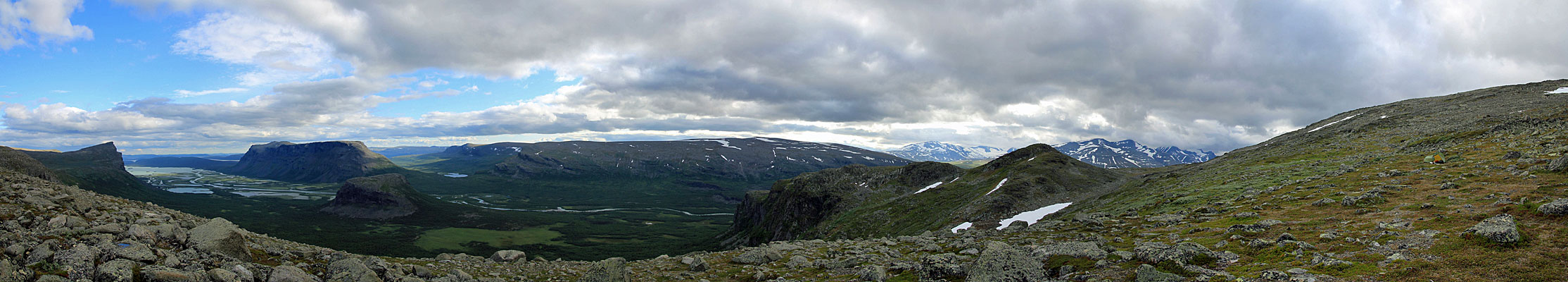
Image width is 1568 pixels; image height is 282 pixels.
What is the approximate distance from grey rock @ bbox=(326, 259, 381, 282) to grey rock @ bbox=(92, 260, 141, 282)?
19.0 feet

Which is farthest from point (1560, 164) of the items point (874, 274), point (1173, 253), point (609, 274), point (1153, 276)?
point (609, 274)

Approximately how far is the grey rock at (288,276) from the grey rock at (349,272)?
1.30 metres

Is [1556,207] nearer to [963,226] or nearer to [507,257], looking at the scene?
[507,257]

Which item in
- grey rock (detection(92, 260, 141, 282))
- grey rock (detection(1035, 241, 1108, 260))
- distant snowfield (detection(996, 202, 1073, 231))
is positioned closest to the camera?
grey rock (detection(92, 260, 141, 282))

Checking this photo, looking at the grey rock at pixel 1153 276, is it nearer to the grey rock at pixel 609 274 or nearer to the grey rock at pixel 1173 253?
the grey rock at pixel 1173 253

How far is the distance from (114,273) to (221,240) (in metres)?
5.53

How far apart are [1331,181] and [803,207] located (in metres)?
130

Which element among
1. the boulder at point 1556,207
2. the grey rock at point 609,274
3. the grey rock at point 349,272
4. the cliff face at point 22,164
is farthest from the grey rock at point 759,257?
the cliff face at point 22,164

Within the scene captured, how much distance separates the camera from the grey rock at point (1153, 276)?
18359 mm

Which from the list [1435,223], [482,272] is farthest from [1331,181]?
[482,272]

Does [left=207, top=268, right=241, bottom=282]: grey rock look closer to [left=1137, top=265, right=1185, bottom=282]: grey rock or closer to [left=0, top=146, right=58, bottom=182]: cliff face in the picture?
[left=1137, top=265, right=1185, bottom=282]: grey rock

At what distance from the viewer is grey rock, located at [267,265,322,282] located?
17.9 m

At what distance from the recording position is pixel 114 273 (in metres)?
14.3

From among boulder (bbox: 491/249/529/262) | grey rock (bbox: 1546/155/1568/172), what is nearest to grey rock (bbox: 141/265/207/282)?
boulder (bbox: 491/249/529/262)
